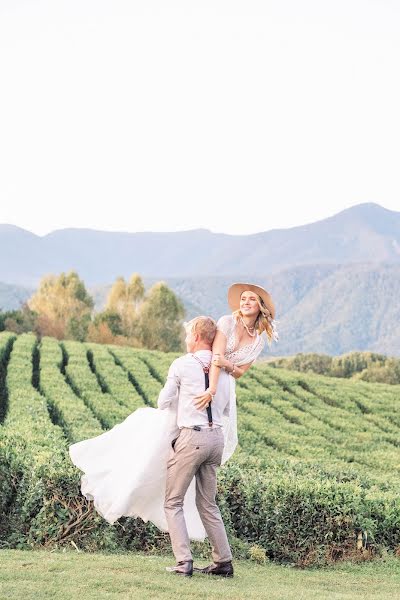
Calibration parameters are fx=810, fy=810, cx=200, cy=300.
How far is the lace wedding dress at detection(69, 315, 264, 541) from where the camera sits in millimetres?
7594

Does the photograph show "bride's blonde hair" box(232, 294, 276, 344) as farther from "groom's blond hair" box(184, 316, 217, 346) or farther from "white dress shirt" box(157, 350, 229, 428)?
"white dress shirt" box(157, 350, 229, 428)

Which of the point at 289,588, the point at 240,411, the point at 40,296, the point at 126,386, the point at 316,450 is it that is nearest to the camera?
the point at 289,588

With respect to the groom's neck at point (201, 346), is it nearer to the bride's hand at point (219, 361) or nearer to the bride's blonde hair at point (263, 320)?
the bride's hand at point (219, 361)

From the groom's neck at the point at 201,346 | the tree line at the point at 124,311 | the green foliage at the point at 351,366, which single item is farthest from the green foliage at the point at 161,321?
the groom's neck at the point at 201,346

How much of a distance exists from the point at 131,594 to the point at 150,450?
152 centimetres

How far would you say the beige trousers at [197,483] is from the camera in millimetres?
7266

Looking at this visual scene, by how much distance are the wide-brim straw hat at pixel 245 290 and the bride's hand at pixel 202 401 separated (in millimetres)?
1087

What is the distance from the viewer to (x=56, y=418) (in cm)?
1830

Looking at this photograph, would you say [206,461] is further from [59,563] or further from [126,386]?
[126,386]

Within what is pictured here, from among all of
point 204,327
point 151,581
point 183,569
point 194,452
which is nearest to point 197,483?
point 194,452

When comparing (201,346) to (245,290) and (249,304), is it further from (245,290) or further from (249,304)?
(245,290)

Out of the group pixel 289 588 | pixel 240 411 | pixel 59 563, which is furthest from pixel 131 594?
pixel 240 411

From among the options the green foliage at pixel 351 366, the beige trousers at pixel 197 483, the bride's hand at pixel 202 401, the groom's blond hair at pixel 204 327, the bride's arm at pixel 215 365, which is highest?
the groom's blond hair at pixel 204 327

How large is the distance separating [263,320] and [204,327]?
72cm
